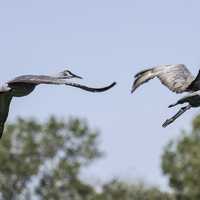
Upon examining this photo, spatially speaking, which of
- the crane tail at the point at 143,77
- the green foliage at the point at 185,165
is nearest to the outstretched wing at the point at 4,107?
the crane tail at the point at 143,77

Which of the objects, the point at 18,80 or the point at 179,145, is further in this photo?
the point at 179,145

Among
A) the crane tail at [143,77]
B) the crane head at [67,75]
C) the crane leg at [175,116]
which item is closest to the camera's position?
the crane head at [67,75]

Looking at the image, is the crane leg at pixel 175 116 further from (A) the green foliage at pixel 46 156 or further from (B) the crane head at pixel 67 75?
(A) the green foliage at pixel 46 156

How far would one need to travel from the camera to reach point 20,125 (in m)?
83.6

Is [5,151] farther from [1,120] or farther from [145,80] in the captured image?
[1,120]

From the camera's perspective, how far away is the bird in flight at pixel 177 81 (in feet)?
83.1

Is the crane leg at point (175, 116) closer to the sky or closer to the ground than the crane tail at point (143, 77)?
closer to the ground

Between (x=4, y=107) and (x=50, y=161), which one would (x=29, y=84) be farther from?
(x=50, y=161)

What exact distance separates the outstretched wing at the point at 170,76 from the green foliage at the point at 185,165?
41639 mm

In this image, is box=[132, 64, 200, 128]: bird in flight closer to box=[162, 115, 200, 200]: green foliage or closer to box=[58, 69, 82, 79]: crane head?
box=[58, 69, 82, 79]: crane head

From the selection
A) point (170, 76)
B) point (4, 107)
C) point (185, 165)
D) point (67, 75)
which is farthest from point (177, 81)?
point (185, 165)

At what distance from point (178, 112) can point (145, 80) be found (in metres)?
2.27

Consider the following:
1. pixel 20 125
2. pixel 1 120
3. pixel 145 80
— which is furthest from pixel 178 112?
pixel 20 125

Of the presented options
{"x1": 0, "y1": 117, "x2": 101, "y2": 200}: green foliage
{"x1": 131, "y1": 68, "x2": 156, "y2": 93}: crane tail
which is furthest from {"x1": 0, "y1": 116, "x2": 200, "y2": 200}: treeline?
{"x1": 131, "y1": 68, "x2": 156, "y2": 93}: crane tail
